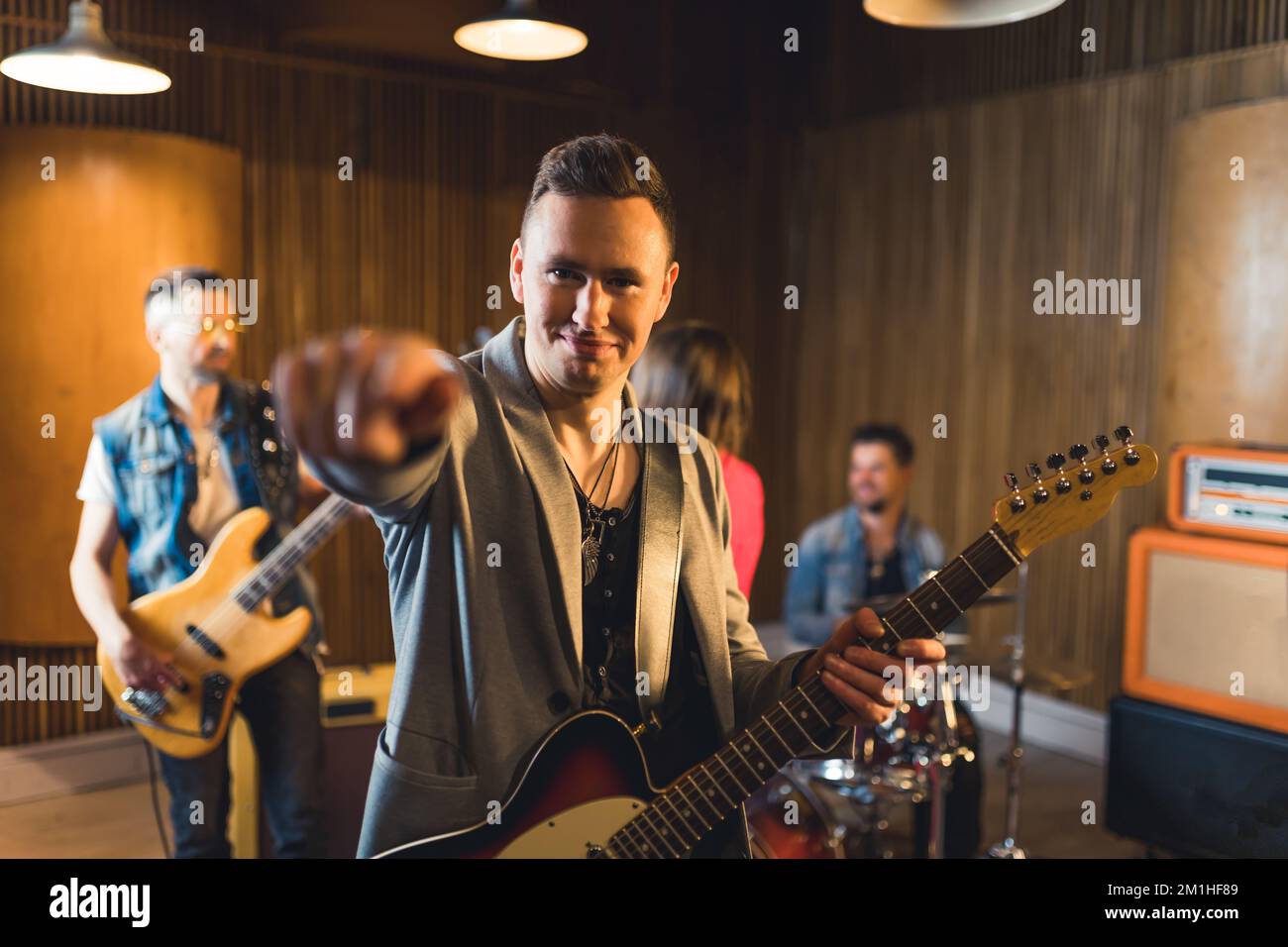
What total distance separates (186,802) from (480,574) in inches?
66.7

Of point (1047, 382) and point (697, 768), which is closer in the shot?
point (697, 768)

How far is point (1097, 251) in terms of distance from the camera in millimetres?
4266

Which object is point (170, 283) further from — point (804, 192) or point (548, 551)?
point (804, 192)

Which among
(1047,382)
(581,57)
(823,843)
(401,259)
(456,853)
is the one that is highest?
(581,57)

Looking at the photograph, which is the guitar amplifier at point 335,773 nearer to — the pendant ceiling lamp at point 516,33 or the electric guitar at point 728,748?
the electric guitar at point 728,748

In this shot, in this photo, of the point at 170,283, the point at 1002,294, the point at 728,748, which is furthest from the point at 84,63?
the point at 1002,294

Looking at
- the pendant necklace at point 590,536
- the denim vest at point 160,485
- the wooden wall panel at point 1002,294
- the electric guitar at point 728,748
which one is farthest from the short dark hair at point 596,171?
the wooden wall panel at point 1002,294

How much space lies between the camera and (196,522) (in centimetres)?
260

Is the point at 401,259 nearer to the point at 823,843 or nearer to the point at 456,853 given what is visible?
the point at 823,843

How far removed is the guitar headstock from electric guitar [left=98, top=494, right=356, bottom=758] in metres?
1.69
